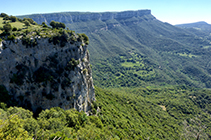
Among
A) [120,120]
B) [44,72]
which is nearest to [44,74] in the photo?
[44,72]

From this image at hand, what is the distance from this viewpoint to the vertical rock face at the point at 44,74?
30.3m

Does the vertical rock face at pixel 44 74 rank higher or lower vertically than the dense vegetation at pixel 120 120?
higher

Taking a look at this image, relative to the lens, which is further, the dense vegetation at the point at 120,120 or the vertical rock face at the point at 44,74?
the vertical rock face at the point at 44,74

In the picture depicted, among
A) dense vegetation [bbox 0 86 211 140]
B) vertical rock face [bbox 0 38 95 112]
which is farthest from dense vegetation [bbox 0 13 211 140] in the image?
vertical rock face [bbox 0 38 95 112]

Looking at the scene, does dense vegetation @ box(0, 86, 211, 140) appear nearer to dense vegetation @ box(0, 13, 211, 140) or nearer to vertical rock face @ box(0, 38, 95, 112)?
dense vegetation @ box(0, 13, 211, 140)

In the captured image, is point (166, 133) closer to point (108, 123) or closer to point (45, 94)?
point (108, 123)

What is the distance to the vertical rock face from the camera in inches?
1192

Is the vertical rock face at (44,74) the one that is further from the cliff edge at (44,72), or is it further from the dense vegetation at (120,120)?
the dense vegetation at (120,120)

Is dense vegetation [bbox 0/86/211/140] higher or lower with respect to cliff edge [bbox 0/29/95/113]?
lower

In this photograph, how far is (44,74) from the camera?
3306cm

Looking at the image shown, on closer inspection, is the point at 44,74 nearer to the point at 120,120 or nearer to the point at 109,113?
the point at 109,113

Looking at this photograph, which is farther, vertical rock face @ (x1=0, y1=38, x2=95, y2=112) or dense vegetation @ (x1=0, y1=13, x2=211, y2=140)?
vertical rock face @ (x1=0, y1=38, x2=95, y2=112)

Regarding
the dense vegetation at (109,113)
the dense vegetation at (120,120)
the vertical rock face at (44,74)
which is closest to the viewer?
the dense vegetation at (120,120)

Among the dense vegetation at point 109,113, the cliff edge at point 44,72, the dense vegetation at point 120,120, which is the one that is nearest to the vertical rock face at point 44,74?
the cliff edge at point 44,72
